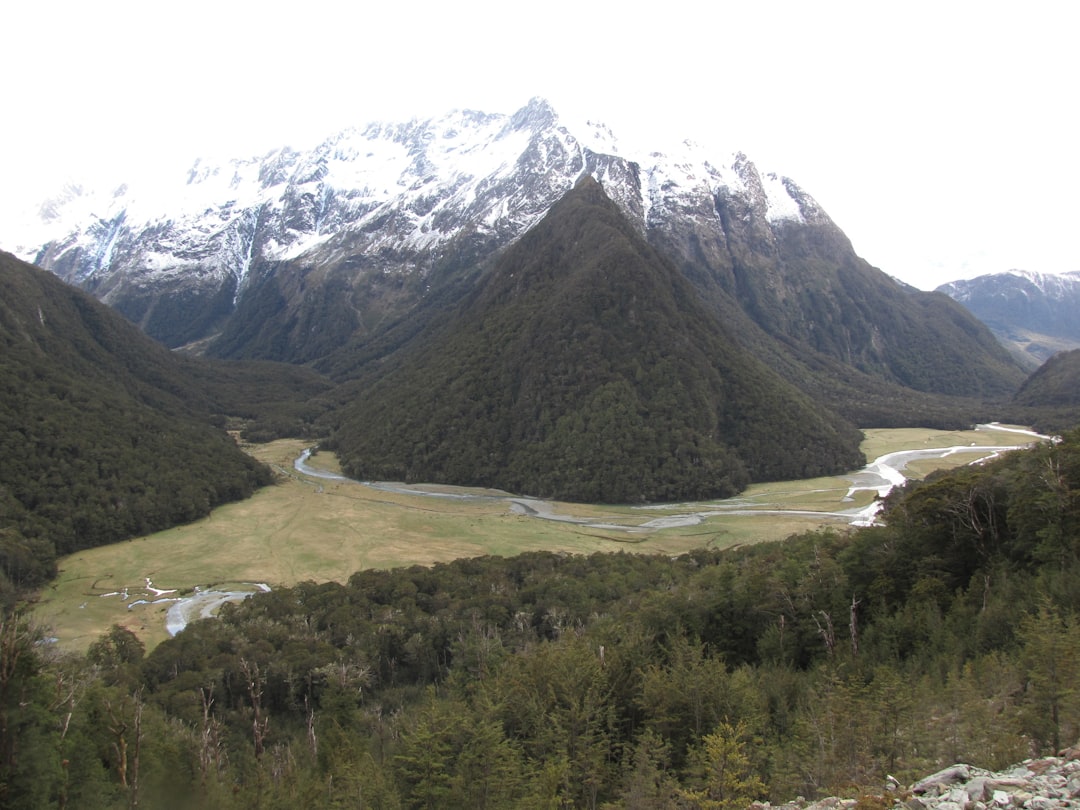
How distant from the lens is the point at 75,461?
141500 mm

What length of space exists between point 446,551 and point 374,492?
60367 mm

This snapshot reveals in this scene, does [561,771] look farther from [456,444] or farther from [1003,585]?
[456,444]

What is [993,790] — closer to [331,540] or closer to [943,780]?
[943,780]

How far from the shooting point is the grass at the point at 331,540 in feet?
322

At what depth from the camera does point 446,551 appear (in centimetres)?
11862

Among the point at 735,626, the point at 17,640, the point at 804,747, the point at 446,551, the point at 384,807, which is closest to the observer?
the point at 17,640

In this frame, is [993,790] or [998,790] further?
[993,790]

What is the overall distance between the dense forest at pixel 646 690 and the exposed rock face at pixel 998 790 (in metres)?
1.23

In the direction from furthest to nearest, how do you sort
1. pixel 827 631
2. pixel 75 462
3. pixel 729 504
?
1. pixel 729 504
2. pixel 75 462
3. pixel 827 631

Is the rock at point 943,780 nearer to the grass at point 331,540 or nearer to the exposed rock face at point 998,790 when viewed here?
the exposed rock face at point 998,790

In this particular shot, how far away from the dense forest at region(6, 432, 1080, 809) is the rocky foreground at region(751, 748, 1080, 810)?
0.90 meters

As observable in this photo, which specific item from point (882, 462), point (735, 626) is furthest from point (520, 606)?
point (882, 462)

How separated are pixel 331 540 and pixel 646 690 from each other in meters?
97.5

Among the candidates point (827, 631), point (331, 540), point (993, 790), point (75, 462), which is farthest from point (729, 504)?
point (75, 462)
